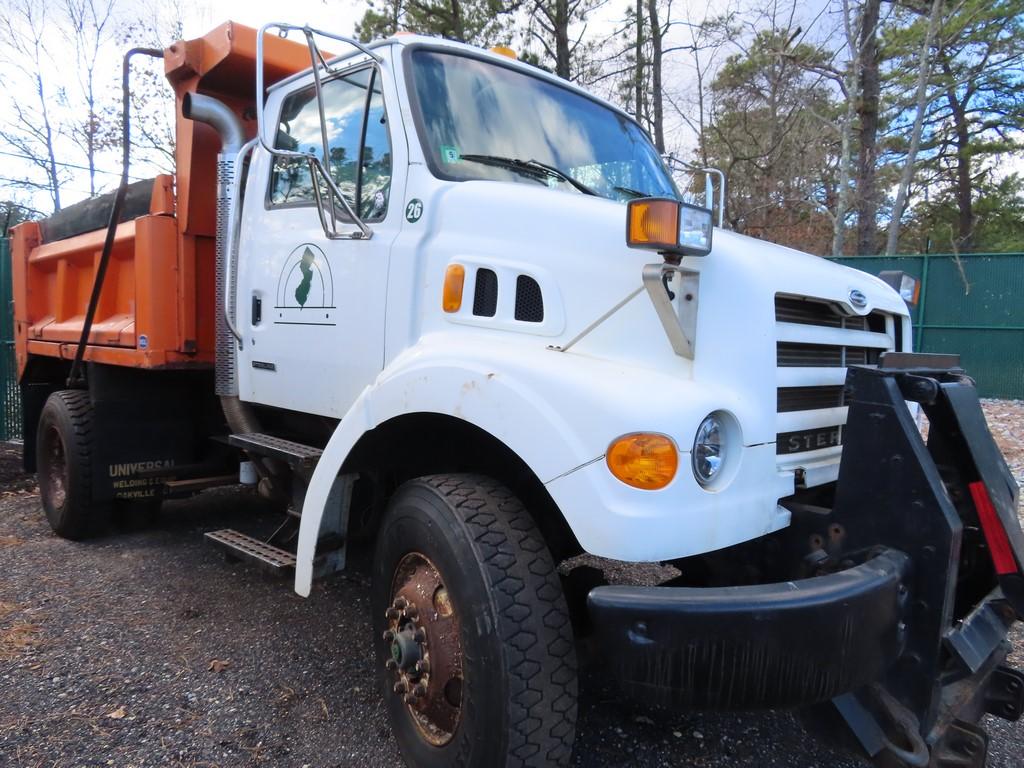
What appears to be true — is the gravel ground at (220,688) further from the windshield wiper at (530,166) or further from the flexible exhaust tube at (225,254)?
the windshield wiper at (530,166)

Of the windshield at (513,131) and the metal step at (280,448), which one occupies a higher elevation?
the windshield at (513,131)

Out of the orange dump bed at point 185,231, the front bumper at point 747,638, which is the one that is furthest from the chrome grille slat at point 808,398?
the orange dump bed at point 185,231

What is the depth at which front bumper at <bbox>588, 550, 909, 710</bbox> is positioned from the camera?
71.0 inches

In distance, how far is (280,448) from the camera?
3.44 m

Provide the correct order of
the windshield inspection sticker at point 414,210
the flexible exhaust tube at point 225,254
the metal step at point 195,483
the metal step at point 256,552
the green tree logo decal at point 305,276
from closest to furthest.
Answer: the windshield inspection sticker at point 414,210, the metal step at point 256,552, the green tree logo decal at point 305,276, the flexible exhaust tube at point 225,254, the metal step at point 195,483

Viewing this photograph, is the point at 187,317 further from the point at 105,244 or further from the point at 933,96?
the point at 933,96

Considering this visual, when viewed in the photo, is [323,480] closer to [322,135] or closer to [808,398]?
[322,135]

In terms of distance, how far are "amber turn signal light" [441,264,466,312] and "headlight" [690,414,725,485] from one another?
101 centimetres

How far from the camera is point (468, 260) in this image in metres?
2.64

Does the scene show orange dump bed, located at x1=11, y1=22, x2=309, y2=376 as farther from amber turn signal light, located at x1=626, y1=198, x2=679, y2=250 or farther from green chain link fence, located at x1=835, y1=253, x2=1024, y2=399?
green chain link fence, located at x1=835, y1=253, x2=1024, y2=399

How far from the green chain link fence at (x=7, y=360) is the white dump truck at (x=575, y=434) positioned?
574 cm

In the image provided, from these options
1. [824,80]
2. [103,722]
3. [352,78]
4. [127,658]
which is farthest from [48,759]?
[824,80]

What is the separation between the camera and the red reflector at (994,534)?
7.10 feet

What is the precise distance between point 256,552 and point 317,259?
4.42ft
